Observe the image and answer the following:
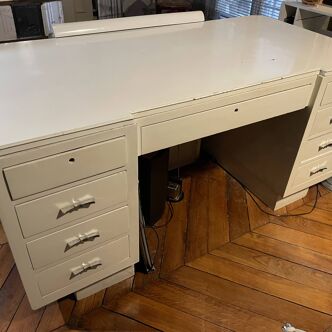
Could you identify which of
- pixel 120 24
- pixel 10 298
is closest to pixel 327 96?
pixel 120 24

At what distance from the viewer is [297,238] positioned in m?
1.50

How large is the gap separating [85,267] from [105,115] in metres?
0.51

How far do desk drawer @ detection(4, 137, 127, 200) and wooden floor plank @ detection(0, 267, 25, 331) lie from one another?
59 centimetres

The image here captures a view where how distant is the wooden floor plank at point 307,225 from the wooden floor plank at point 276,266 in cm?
21

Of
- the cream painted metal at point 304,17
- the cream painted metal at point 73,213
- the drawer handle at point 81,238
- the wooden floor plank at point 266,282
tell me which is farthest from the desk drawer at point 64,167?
the cream painted metal at point 304,17

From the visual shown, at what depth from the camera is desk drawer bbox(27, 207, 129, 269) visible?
0.93m

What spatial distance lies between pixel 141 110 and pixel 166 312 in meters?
0.73

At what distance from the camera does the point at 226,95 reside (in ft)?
3.31

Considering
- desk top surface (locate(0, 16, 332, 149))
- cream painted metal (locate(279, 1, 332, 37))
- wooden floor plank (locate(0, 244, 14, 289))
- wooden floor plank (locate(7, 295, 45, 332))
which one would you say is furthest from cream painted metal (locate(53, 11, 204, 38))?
wooden floor plank (locate(7, 295, 45, 332))

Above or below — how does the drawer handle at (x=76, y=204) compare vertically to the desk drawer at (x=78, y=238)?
above

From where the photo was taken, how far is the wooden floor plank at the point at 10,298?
1.15m

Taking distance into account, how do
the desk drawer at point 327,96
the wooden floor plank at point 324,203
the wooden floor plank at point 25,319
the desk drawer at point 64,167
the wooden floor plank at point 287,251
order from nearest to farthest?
1. the desk drawer at point 64,167
2. the wooden floor plank at point 25,319
3. the desk drawer at point 327,96
4. the wooden floor plank at point 287,251
5. the wooden floor plank at point 324,203

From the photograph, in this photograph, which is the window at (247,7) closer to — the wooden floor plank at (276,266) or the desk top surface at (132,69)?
the desk top surface at (132,69)

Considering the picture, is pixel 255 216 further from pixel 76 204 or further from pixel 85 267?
pixel 76 204
